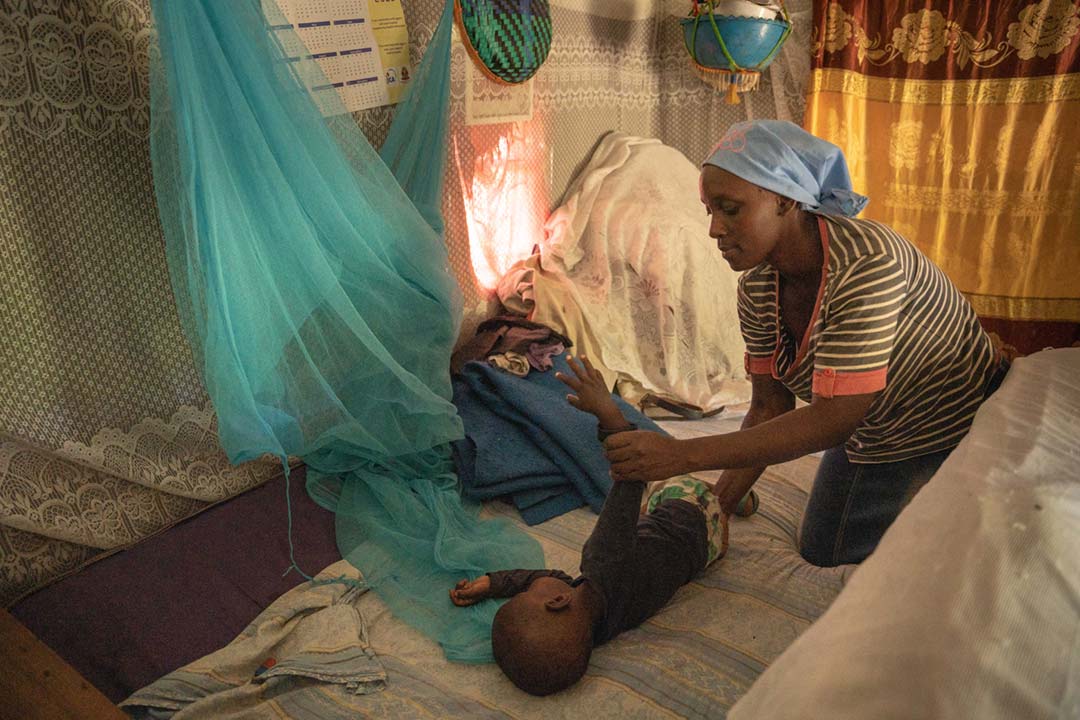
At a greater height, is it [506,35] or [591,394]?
[506,35]

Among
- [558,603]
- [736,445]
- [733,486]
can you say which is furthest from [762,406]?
[558,603]

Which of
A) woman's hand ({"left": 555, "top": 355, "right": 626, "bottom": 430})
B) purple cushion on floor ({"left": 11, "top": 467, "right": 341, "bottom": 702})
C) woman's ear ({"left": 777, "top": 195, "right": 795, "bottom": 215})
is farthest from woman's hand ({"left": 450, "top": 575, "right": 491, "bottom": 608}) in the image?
woman's ear ({"left": 777, "top": 195, "right": 795, "bottom": 215})

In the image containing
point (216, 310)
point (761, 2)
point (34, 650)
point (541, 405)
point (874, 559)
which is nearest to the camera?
point (874, 559)

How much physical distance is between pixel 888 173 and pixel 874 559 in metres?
2.99

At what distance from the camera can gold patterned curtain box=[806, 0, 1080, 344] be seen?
3.10 meters

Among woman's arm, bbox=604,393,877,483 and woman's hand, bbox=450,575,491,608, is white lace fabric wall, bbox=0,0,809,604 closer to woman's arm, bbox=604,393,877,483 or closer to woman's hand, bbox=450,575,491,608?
woman's hand, bbox=450,575,491,608

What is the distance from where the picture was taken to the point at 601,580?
63.1 inches

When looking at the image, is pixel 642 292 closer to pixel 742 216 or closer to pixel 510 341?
pixel 510 341

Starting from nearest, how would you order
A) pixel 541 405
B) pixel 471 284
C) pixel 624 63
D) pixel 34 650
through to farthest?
pixel 34 650
pixel 541 405
pixel 471 284
pixel 624 63

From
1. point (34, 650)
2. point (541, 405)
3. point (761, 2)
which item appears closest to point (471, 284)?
point (541, 405)

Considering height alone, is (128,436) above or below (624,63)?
below

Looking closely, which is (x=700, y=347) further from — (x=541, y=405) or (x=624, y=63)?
(x=624, y=63)

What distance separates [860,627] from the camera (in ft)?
2.41

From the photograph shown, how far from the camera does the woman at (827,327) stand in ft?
4.72
